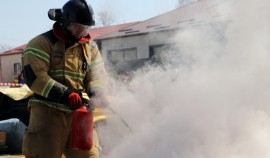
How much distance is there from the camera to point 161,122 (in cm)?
323

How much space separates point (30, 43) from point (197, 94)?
1424mm

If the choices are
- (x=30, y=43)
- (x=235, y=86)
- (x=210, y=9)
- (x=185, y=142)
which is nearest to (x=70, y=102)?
(x=30, y=43)

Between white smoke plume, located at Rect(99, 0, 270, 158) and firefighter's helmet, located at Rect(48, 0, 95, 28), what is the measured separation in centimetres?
84

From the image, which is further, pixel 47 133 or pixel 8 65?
pixel 8 65

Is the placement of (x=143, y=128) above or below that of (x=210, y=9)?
below

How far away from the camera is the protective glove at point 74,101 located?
3.05 m

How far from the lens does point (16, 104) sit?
213 inches

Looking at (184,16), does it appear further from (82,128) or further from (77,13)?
(82,128)

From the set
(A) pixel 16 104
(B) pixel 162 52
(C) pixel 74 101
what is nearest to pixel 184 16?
(B) pixel 162 52

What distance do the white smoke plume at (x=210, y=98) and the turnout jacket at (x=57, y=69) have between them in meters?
0.41

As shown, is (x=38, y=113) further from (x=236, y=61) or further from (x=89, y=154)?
(x=236, y=61)

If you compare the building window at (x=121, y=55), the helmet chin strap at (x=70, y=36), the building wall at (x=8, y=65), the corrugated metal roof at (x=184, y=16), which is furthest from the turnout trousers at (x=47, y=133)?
the building wall at (x=8, y=65)

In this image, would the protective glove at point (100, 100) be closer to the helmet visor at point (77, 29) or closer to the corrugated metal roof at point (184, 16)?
the helmet visor at point (77, 29)

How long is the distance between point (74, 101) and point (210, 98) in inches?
43.4
